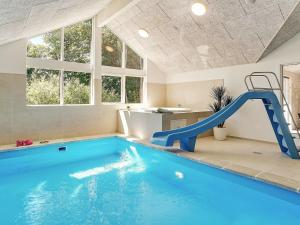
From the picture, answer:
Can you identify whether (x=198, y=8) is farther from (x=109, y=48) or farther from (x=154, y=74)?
(x=154, y=74)

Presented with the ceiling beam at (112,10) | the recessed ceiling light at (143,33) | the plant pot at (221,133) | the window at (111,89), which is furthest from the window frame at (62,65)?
the plant pot at (221,133)

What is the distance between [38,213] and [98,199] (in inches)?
30.2

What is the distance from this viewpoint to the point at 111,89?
24.0ft

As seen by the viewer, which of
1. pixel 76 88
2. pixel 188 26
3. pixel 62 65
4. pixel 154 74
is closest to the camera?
pixel 188 26

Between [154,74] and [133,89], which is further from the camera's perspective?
[154,74]

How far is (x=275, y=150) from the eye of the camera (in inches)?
190

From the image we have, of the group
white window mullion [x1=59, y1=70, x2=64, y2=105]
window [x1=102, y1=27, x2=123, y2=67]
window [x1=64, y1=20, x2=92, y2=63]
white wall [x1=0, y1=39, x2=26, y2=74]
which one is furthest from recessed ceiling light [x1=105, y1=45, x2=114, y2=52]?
white wall [x1=0, y1=39, x2=26, y2=74]

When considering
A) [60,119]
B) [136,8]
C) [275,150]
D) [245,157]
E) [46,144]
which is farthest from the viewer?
[60,119]

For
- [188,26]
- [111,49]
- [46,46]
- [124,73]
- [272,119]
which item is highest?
[188,26]

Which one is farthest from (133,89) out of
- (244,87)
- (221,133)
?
(244,87)

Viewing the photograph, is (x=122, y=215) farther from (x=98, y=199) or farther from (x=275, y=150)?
(x=275, y=150)

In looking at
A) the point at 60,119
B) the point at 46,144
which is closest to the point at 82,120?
the point at 60,119

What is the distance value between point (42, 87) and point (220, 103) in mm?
4898

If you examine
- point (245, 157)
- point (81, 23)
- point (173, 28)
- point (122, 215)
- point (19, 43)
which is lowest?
point (122, 215)
